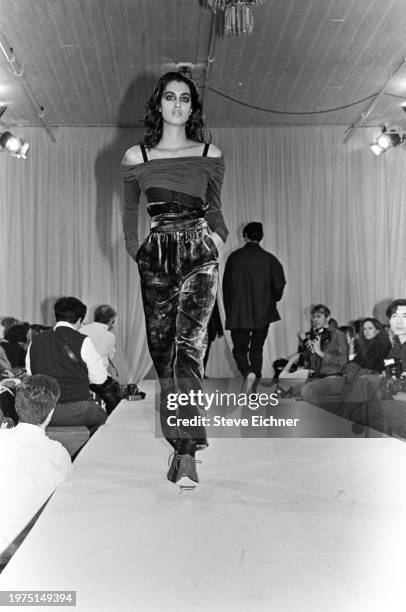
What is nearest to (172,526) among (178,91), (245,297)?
(178,91)

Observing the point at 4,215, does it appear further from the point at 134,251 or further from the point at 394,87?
the point at 134,251

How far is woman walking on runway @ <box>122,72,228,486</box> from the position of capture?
1.94 metres

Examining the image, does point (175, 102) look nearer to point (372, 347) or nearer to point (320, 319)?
point (372, 347)

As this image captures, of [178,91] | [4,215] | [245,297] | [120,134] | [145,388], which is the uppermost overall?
[120,134]

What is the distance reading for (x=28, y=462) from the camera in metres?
2.03

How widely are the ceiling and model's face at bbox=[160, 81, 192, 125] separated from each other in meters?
3.74

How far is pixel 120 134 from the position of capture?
8133mm

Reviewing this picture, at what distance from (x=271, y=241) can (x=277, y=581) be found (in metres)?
7.20

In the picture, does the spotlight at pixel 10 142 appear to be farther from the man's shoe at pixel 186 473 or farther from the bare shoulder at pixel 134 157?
the man's shoe at pixel 186 473

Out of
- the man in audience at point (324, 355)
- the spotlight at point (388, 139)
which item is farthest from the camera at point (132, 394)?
the spotlight at point (388, 139)

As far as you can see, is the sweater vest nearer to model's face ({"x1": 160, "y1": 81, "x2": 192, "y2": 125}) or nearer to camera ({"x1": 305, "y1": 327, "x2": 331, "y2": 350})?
model's face ({"x1": 160, "y1": 81, "x2": 192, "y2": 125})

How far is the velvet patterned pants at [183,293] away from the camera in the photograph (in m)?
1.94

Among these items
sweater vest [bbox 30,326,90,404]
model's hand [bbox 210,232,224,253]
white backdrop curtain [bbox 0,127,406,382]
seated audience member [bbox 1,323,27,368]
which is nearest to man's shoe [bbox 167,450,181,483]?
model's hand [bbox 210,232,224,253]

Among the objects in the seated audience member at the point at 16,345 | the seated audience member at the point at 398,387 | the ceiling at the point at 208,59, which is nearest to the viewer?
the seated audience member at the point at 398,387
